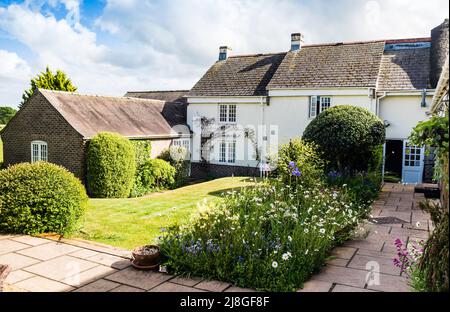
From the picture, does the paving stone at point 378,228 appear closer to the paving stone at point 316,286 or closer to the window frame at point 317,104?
the paving stone at point 316,286

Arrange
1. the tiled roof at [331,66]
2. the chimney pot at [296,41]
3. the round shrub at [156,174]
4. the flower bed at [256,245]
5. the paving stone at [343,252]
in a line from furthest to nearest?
the chimney pot at [296,41], the tiled roof at [331,66], the round shrub at [156,174], the paving stone at [343,252], the flower bed at [256,245]

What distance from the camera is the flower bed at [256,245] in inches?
220

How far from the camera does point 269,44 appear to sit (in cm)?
2659

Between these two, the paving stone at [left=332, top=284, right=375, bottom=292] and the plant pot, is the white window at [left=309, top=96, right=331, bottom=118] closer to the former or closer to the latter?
the paving stone at [left=332, top=284, right=375, bottom=292]

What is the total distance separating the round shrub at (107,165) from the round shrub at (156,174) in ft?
6.62

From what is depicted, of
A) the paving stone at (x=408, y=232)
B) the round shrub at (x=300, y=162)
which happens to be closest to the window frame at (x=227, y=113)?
the round shrub at (x=300, y=162)

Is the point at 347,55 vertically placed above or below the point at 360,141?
above

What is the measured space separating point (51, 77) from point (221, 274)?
33.4m

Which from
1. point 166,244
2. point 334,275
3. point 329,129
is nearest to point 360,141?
point 329,129

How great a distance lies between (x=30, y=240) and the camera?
785 centimetres

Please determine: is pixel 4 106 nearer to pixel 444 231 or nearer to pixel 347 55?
pixel 347 55

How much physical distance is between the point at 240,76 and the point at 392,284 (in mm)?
20098

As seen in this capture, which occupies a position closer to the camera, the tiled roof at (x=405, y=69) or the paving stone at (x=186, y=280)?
the paving stone at (x=186, y=280)

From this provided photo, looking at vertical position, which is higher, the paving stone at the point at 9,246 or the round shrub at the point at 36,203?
the round shrub at the point at 36,203
